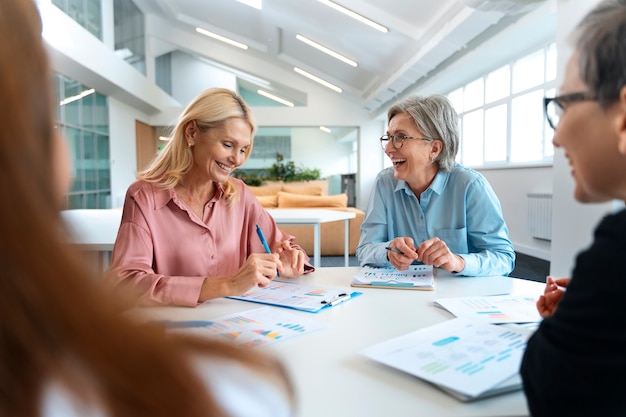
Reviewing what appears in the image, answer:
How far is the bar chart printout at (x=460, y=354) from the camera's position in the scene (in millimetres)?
655

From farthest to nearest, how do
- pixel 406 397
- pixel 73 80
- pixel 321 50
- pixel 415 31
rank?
pixel 321 50 < pixel 73 80 < pixel 415 31 < pixel 406 397

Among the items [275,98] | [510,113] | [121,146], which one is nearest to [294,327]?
[510,113]

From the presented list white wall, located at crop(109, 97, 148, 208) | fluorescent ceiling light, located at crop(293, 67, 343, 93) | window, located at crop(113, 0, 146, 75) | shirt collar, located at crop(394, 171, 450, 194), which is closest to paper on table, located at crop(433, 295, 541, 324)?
shirt collar, located at crop(394, 171, 450, 194)

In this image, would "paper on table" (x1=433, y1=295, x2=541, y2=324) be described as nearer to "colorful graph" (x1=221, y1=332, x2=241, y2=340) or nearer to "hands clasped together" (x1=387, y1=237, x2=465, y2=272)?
"hands clasped together" (x1=387, y1=237, x2=465, y2=272)

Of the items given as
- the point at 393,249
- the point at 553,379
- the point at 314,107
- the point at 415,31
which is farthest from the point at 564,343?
the point at 314,107

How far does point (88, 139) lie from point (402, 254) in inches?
290

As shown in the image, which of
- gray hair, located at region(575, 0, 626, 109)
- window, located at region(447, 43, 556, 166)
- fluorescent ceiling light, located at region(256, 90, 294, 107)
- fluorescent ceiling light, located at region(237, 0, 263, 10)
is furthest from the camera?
fluorescent ceiling light, located at region(256, 90, 294, 107)

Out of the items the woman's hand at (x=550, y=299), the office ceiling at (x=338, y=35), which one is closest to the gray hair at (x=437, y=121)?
the woman's hand at (x=550, y=299)

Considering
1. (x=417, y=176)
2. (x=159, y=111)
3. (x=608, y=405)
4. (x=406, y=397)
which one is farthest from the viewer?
(x=159, y=111)

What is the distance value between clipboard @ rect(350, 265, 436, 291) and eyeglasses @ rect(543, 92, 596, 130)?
2.10 ft

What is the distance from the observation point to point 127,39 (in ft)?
→ 28.2

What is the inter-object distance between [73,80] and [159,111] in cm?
344

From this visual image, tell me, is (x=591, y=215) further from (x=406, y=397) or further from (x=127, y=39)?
(x=127, y=39)

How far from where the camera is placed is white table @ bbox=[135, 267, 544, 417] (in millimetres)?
606
